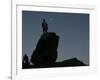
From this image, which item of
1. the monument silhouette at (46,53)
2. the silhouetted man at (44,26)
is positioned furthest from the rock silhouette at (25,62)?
the silhouetted man at (44,26)

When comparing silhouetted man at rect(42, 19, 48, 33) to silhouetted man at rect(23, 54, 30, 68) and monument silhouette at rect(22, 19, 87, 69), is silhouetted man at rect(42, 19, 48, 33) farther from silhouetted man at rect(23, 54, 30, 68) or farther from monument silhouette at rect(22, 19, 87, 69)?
silhouetted man at rect(23, 54, 30, 68)

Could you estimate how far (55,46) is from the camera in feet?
8.95

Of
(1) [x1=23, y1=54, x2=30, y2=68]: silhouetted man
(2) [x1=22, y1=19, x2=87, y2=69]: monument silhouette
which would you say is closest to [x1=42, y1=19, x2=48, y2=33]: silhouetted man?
(2) [x1=22, y1=19, x2=87, y2=69]: monument silhouette

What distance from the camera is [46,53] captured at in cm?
270

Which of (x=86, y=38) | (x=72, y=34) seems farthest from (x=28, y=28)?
(x=86, y=38)

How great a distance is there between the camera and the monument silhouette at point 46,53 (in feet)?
8.64

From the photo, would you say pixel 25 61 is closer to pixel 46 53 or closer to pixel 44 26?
pixel 46 53

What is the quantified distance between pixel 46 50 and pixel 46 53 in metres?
0.04

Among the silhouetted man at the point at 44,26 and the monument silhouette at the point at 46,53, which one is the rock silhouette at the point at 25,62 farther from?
the silhouetted man at the point at 44,26

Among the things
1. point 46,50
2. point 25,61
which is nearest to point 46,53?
point 46,50

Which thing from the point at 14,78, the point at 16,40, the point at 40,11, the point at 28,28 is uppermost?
the point at 40,11

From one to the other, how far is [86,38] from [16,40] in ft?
3.38
